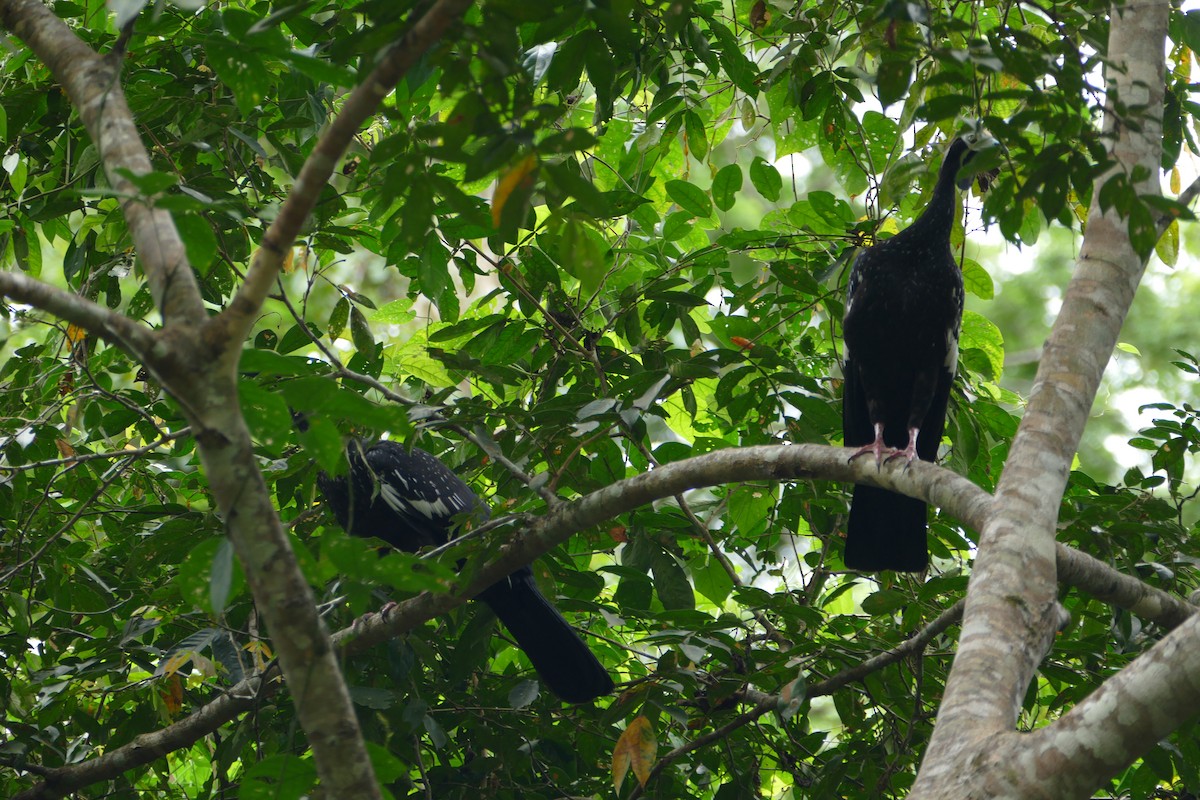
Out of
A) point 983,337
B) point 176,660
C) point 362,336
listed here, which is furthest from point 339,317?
point 983,337

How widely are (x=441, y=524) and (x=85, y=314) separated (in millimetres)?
2990

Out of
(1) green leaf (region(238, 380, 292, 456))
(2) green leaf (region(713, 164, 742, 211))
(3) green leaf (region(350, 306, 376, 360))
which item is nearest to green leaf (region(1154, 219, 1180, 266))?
(2) green leaf (region(713, 164, 742, 211))

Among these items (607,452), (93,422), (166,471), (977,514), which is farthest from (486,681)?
(977,514)

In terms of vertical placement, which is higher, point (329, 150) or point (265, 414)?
point (329, 150)

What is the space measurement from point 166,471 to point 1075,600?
9.66ft

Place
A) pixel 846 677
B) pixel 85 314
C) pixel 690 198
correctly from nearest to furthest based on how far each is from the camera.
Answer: pixel 85 314, pixel 846 677, pixel 690 198

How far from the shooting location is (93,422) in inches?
139

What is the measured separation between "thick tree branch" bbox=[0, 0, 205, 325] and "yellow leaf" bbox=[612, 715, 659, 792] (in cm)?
163

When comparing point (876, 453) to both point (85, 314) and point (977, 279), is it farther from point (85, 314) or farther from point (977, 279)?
point (85, 314)

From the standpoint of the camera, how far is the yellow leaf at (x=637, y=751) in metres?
2.78

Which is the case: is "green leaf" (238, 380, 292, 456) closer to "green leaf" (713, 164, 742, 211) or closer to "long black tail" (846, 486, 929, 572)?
"green leaf" (713, 164, 742, 211)

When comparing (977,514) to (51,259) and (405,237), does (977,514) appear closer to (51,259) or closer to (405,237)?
(405,237)

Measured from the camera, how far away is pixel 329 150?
1.68m

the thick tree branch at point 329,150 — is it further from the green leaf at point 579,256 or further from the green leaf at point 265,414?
the green leaf at point 579,256
